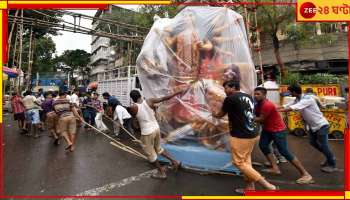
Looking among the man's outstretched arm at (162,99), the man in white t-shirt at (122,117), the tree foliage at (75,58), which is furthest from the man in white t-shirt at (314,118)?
the tree foliage at (75,58)

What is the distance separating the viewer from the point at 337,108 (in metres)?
7.09

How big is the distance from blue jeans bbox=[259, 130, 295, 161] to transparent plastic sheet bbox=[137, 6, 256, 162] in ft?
1.92

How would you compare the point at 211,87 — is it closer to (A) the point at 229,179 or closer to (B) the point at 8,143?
(A) the point at 229,179

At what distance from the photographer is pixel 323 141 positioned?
4.29 m

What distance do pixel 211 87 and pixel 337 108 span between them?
4583 mm

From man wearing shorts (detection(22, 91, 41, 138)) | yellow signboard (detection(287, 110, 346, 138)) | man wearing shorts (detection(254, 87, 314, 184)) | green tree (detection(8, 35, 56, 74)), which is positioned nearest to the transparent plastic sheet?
man wearing shorts (detection(254, 87, 314, 184))

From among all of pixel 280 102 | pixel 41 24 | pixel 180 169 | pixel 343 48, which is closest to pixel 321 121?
pixel 180 169

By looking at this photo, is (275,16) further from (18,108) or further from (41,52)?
(41,52)

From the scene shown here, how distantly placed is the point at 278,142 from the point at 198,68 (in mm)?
1730

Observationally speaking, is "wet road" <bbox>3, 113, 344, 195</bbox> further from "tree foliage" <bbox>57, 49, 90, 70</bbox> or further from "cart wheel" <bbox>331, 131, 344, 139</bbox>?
"tree foliage" <bbox>57, 49, 90, 70</bbox>

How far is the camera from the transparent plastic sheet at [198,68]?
4406 mm

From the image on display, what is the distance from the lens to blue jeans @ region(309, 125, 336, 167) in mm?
4258

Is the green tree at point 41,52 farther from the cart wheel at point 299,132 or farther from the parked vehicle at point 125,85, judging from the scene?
the cart wheel at point 299,132

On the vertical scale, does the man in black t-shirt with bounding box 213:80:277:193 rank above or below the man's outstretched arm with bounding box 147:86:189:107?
below
